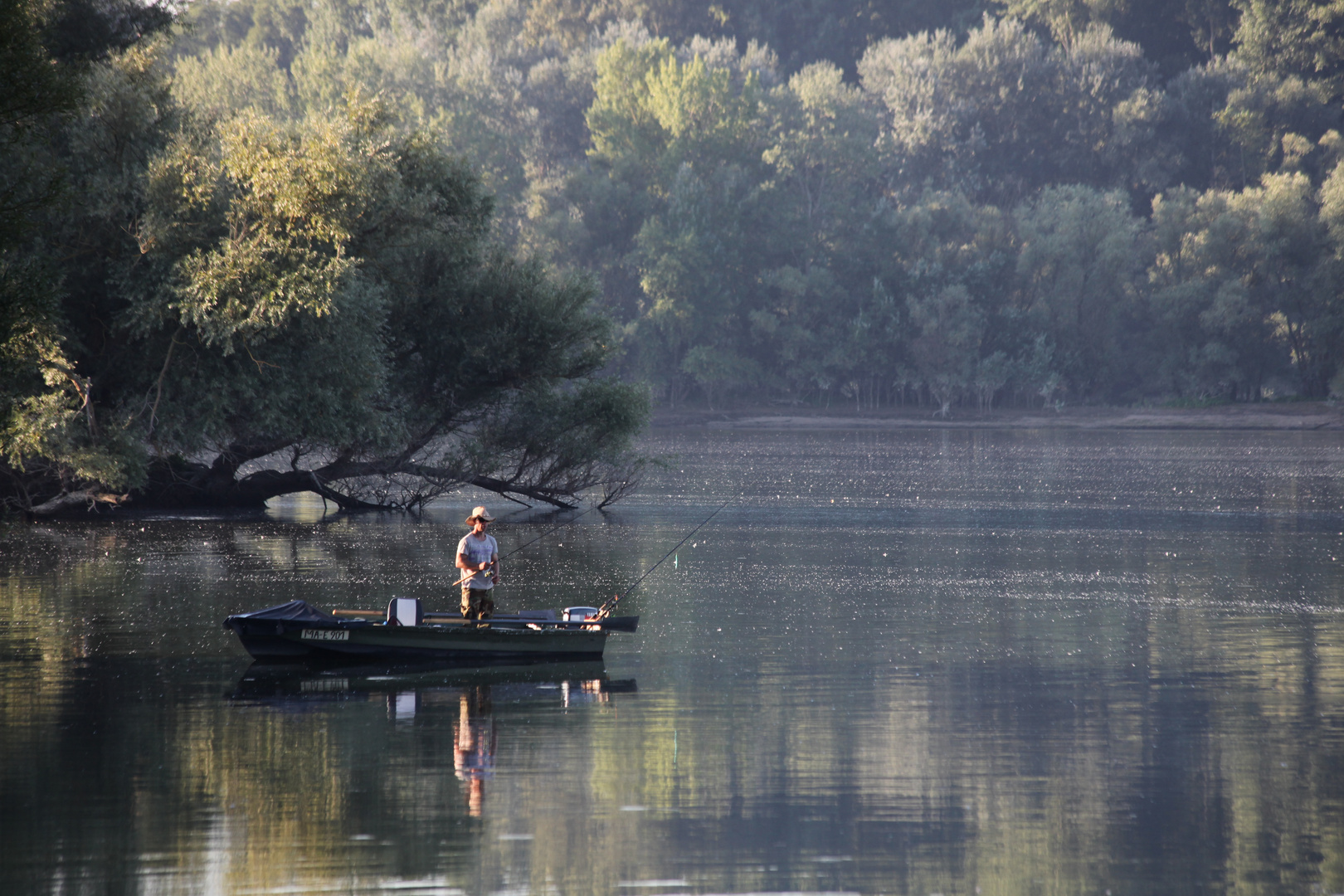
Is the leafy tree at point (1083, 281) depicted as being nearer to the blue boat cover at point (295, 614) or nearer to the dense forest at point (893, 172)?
the dense forest at point (893, 172)

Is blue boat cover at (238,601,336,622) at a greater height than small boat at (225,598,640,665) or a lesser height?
greater

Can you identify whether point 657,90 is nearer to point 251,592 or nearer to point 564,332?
point 564,332

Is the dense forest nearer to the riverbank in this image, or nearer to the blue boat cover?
the riverbank

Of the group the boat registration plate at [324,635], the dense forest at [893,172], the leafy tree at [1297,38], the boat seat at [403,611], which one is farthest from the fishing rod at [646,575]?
the leafy tree at [1297,38]

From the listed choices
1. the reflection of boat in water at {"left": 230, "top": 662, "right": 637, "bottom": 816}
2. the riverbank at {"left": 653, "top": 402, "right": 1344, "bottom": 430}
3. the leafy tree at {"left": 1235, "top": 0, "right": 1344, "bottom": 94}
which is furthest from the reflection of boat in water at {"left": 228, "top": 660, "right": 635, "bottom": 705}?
the leafy tree at {"left": 1235, "top": 0, "right": 1344, "bottom": 94}

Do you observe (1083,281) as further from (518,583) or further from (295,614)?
(295,614)

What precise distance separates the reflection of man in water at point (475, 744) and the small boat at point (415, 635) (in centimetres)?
112

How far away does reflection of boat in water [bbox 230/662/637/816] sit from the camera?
49.3 feet

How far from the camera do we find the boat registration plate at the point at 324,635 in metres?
16.9

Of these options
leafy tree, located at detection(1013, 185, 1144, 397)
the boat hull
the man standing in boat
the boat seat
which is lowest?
the boat hull

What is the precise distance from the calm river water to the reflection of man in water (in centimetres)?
6

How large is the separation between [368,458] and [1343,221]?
226 feet

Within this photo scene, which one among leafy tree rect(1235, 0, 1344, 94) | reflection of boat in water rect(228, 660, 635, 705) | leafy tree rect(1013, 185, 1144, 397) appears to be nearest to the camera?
reflection of boat in water rect(228, 660, 635, 705)

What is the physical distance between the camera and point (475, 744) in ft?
44.8
